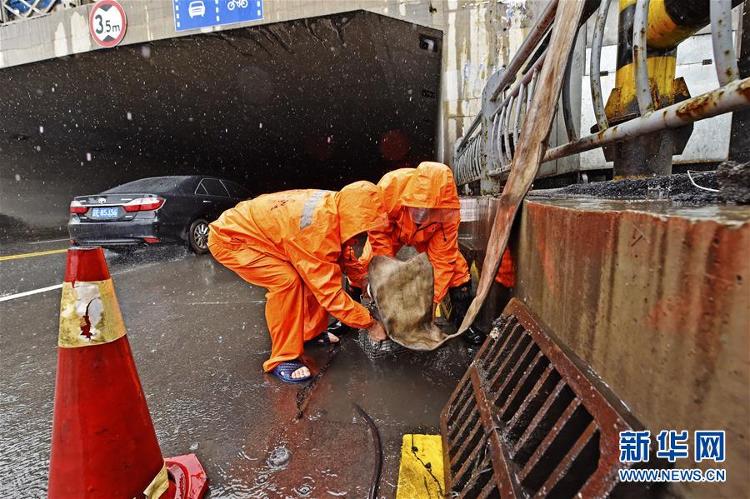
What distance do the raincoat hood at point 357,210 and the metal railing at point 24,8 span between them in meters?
9.90

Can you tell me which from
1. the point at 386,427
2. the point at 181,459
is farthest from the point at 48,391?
the point at 386,427

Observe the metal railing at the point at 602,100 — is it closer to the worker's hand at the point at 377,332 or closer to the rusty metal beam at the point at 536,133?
the rusty metal beam at the point at 536,133

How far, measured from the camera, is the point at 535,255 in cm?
170

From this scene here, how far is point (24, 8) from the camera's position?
8430mm

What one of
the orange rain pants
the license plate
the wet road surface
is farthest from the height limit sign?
the orange rain pants

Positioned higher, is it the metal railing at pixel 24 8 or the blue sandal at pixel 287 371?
the metal railing at pixel 24 8

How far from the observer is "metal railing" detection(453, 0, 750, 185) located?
3.57ft

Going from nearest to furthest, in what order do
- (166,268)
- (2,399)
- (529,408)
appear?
(529,408) → (2,399) → (166,268)

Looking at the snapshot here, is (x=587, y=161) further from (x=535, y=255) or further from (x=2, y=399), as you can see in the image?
(x=2, y=399)

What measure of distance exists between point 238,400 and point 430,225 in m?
1.70

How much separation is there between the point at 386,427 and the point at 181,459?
90 centimetres

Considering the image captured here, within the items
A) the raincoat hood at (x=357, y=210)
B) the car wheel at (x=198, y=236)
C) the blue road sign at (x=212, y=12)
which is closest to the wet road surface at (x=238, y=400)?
the raincoat hood at (x=357, y=210)

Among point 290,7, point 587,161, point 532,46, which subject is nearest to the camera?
point 532,46

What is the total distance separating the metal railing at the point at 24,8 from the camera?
322 inches
